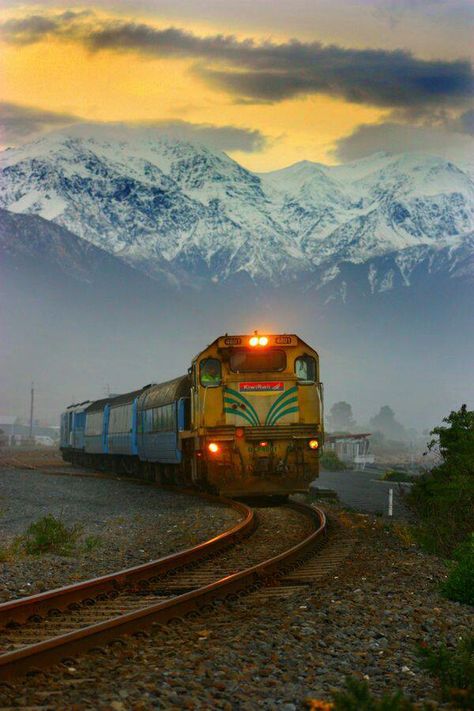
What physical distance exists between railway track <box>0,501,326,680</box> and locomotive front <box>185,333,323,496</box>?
6.25 m

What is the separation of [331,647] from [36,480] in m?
28.5

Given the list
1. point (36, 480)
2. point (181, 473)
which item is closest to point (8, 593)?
point (181, 473)

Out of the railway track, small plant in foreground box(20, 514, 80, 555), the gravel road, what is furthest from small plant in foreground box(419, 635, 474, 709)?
the gravel road

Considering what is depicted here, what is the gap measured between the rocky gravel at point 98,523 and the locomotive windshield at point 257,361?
132 inches

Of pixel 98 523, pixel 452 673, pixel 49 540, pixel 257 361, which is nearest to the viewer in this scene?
pixel 452 673

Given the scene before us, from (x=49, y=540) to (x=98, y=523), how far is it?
5.11 meters

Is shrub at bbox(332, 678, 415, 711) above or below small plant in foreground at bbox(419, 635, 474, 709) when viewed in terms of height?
above

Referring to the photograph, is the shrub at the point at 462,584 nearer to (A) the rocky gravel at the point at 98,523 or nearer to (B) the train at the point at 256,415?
(A) the rocky gravel at the point at 98,523

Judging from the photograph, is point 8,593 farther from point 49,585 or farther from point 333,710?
point 333,710

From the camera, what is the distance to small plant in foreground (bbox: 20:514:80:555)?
1530 centimetres

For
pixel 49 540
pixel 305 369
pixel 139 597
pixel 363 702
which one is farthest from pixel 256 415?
pixel 363 702

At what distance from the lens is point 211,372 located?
23.8 meters

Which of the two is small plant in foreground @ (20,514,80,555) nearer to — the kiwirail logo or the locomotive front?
the locomotive front

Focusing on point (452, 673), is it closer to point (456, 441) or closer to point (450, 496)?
point (450, 496)
